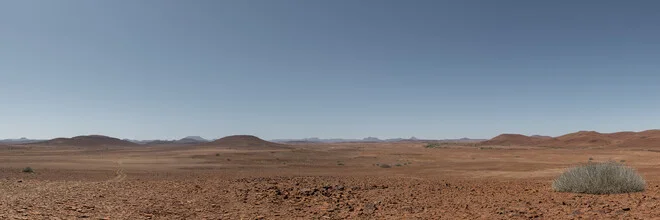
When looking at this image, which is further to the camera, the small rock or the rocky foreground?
the small rock

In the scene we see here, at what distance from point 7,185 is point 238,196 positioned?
→ 34.5ft

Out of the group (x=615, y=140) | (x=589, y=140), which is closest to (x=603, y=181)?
(x=615, y=140)

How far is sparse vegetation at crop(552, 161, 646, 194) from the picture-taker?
11539 millimetres

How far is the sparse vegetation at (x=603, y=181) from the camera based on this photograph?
37.9ft

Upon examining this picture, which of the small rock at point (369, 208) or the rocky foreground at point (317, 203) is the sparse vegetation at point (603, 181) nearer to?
the rocky foreground at point (317, 203)

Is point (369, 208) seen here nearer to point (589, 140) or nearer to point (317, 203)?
point (317, 203)

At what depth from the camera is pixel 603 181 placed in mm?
11742

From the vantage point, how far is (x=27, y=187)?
15516mm

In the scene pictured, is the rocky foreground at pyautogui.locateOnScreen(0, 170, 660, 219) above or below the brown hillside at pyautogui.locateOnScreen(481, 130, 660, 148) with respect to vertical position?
below

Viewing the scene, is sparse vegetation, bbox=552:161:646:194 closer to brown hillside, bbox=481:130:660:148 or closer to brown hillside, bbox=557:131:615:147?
brown hillside, bbox=481:130:660:148

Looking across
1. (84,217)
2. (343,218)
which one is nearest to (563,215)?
(343,218)

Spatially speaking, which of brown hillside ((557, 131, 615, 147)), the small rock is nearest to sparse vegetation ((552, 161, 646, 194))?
the small rock

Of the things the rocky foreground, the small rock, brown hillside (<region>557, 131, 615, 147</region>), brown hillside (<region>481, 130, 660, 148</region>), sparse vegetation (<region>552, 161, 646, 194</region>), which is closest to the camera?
the rocky foreground

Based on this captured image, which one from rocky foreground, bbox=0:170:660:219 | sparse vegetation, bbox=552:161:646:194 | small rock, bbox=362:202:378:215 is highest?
sparse vegetation, bbox=552:161:646:194
